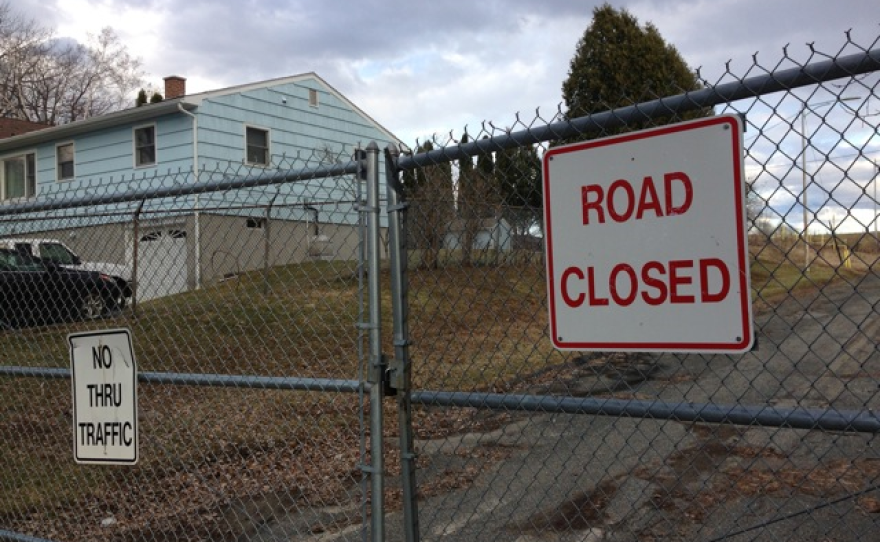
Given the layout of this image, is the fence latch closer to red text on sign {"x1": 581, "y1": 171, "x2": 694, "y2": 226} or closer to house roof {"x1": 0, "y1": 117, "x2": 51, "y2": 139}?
red text on sign {"x1": 581, "y1": 171, "x2": 694, "y2": 226}

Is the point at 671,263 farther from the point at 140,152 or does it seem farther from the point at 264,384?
the point at 140,152

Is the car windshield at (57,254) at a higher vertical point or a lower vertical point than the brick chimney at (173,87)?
lower

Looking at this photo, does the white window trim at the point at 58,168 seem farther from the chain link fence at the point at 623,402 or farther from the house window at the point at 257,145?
the chain link fence at the point at 623,402

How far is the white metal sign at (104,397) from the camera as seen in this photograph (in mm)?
3607

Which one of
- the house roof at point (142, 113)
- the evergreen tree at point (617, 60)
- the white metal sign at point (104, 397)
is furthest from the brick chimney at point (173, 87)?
the white metal sign at point (104, 397)

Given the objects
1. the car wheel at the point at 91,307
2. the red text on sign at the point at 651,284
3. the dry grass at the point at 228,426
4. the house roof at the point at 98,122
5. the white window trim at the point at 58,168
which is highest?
the house roof at the point at 98,122

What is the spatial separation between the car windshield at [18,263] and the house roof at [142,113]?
11814 mm

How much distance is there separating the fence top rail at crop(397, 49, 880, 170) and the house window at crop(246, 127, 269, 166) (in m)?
16.0

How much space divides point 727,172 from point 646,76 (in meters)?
16.1

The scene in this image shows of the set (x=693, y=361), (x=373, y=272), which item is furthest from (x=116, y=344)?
(x=693, y=361)

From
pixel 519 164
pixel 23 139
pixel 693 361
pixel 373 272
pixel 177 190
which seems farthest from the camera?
pixel 23 139

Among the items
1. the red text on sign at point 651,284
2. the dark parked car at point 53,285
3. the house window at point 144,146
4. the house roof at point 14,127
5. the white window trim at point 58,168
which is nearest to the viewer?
the red text on sign at point 651,284

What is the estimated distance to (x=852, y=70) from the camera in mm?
1982

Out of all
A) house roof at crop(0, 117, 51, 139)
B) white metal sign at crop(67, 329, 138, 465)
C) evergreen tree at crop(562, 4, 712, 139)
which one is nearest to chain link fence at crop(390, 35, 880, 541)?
white metal sign at crop(67, 329, 138, 465)
